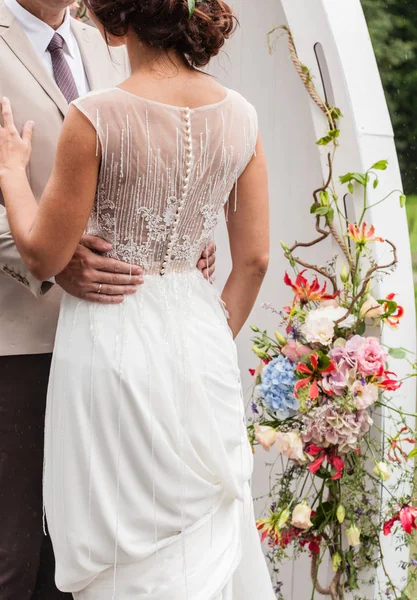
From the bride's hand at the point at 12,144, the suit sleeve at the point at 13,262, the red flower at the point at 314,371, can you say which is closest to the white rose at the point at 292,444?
the red flower at the point at 314,371

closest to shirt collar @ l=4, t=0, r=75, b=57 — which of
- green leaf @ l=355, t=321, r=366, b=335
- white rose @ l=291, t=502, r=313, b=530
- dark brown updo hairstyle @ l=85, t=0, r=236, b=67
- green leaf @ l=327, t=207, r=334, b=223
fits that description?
dark brown updo hairstyle @ l=85, t=0, r=236, b=67

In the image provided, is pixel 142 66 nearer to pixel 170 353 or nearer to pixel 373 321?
pixel 170 353

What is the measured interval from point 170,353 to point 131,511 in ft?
1.07

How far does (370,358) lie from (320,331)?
0.14 metres

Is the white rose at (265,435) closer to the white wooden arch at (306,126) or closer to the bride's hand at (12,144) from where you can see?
the white wooden arch at (306,126)

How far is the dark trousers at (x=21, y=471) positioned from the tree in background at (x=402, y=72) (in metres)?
1.26

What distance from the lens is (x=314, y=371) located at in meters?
2.40

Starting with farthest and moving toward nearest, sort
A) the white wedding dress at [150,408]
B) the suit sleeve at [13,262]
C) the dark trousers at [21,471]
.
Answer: the dark trousers at [21,471]
the suit sleeve at [13,262]
the white wedding dress at [150,408]

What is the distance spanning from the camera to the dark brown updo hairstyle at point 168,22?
172 centimetres

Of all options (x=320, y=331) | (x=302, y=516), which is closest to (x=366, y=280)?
(x=320, y=331)

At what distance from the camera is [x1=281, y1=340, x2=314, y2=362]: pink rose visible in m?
2.45

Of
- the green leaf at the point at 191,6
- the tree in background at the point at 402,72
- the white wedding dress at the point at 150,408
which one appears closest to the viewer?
the green leaf at the point at 191,6

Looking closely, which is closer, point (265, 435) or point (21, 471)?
point (21, 471)

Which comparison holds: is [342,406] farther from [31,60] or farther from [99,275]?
[31,60]
